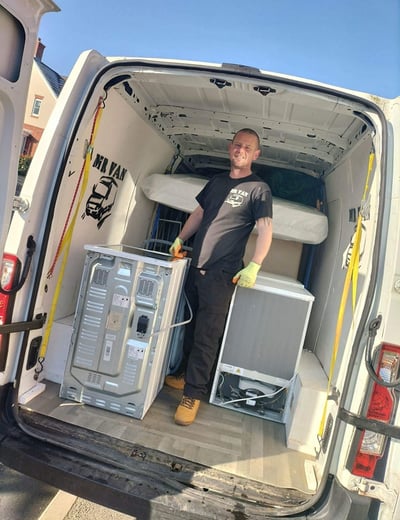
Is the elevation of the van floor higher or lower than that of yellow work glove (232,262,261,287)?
lower

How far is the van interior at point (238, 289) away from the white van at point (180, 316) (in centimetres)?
1

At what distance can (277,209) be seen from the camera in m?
3.65

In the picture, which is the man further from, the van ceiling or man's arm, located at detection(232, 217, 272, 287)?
the van ceiling

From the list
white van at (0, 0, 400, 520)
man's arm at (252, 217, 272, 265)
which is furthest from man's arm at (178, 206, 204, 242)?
man's arm at (252, 217, 272, 265)

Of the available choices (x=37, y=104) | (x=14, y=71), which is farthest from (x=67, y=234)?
(x=37, y=104)

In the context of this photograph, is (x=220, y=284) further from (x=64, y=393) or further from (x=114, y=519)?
(x=114, y=519)

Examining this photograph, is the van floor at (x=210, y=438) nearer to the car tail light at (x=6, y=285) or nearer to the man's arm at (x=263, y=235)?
the car tail light at (x=6, y=285)

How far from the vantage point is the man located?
9.07ft

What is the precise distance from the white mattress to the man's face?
857 millimetres

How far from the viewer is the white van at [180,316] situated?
1791 mm

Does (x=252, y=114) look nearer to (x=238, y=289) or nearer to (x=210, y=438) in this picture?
(x=238, y=289)

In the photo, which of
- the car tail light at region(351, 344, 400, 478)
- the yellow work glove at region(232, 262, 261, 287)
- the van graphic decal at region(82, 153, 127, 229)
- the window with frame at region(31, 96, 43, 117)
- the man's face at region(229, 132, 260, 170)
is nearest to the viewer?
the car tail light at region(351, 344, 400, 478)

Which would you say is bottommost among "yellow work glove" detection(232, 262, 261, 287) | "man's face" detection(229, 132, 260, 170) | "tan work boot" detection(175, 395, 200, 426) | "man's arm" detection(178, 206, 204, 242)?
"tan work boot" detection(175, 395, 200, 426)

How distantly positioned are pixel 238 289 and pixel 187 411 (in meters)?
0.92
